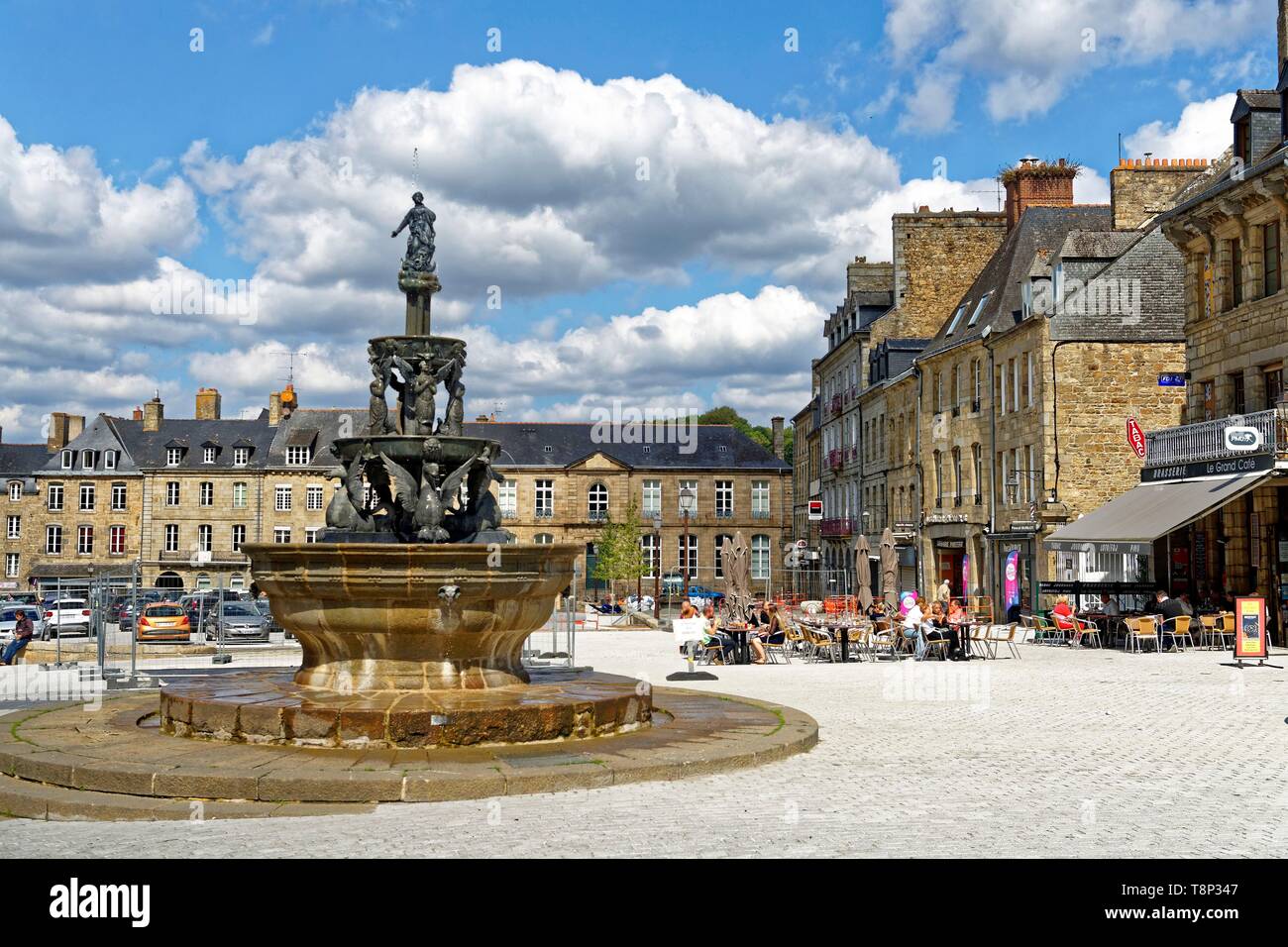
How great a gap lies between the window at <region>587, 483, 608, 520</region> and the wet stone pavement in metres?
59.7

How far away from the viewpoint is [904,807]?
8320 millimetres

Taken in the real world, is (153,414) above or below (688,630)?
above

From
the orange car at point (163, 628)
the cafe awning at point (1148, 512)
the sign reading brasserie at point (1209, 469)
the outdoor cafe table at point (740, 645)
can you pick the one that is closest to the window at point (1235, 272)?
the sign reading brasserie at point (1209, 469)

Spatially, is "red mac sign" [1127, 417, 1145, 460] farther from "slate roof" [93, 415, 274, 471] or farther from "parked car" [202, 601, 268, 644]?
"slate roof" [93, 415, 274, 471]

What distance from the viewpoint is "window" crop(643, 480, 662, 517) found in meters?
74.1

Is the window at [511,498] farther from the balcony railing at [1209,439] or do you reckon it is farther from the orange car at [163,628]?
the balcony railing at [1209,439]

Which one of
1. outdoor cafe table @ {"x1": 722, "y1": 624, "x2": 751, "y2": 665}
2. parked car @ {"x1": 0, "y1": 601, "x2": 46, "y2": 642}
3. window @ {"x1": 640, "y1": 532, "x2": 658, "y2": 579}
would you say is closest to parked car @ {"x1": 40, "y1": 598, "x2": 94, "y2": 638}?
parked car @ {"x1": 0, "y1": 601, "x2": 46, "y2": 642}

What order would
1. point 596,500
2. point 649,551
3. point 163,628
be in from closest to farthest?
point 163,628 → point 649,551 → point 596,500

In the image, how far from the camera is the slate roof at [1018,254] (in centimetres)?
3878

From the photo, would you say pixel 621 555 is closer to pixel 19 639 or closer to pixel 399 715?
pixel 19 639

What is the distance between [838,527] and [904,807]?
49046 mm

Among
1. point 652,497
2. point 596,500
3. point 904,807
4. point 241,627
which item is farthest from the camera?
point 652,497

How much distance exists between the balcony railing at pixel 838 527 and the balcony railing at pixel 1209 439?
25.7 meters

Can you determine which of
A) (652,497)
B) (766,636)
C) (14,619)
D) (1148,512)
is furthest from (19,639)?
(652,497)
